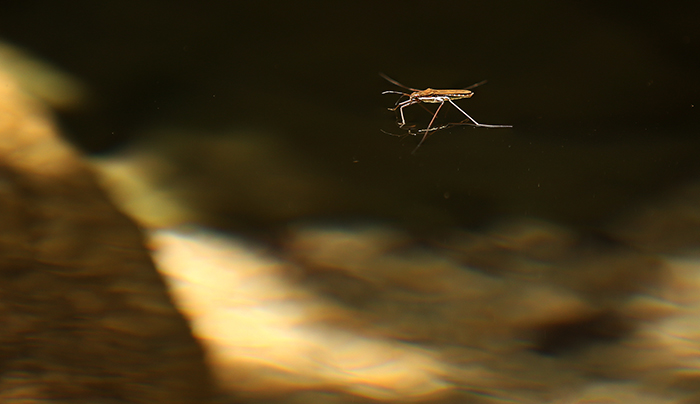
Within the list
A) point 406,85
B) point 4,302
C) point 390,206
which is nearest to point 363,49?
point 406,85

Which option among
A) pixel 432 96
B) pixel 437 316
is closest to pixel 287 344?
pixel 437 316

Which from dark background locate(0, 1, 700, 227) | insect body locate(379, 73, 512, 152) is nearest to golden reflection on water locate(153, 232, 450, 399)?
dark background locate(0, 1, 700, 227)

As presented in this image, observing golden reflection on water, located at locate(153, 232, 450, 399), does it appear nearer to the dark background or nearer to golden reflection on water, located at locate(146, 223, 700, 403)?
golden reflection on water, located at locate(146, 223, 700, 403)

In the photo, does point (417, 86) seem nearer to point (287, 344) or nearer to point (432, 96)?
point (432, 96)

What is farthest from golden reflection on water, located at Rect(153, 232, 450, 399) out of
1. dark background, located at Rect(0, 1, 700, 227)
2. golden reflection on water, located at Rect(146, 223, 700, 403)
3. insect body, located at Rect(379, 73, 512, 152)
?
insect body, located at Rect(379, 73, 512, 152)

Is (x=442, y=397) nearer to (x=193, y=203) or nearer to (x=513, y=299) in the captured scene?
(x=513, y=299)

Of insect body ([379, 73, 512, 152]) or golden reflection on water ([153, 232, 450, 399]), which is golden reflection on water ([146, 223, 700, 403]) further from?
insect body ([379, 73, 512, 152])

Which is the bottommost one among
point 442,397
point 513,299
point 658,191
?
point 442,397

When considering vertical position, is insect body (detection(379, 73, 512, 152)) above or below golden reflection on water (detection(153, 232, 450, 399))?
above
